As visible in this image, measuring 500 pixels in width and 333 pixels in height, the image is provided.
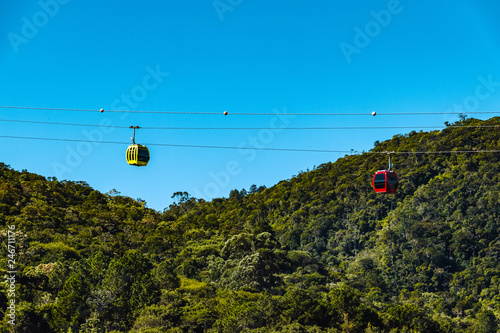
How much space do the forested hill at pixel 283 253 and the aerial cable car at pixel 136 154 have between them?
17.0m

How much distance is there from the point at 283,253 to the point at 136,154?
46722 mm

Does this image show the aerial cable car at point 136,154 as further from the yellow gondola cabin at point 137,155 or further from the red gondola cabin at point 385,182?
the red gondola cabin at point 385,182

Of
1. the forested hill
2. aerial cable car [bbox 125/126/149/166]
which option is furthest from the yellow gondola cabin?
the forested hill

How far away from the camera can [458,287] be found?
3019 inches

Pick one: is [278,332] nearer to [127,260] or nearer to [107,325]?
[107,325]

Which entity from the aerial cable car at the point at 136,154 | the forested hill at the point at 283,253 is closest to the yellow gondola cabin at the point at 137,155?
the aerial cable car at the point at 136,154

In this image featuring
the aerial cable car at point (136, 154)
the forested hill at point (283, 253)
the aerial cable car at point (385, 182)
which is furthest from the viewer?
the forested hill at point (283, 253)

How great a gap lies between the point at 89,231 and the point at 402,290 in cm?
4050

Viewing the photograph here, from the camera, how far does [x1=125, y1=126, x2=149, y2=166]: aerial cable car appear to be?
26.0 metres

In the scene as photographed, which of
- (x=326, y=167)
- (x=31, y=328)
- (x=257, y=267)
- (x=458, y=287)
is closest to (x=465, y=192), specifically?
(x=458, y=287)

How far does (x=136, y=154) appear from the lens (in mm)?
25875

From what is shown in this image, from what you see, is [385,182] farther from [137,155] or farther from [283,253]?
[283,253]

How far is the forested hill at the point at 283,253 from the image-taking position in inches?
1715

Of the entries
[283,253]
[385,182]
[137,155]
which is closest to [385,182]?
[385,182]
